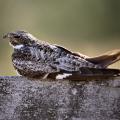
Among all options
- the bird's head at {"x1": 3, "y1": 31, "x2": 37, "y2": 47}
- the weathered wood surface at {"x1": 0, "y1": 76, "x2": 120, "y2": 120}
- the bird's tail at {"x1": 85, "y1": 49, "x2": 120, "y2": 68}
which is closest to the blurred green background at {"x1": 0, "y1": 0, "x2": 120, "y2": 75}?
the bird's head at {"x1": 3, "y1": 31, "x2": 37, "y2": 47}

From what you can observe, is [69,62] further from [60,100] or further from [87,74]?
[60,100]

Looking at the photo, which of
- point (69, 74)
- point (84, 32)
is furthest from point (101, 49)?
point (69, 74)

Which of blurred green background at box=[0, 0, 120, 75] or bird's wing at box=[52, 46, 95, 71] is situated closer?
bird's wing at box=[52, 46, 95, 71]

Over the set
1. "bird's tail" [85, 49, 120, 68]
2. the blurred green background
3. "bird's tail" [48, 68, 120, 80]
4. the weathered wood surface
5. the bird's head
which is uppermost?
the blurred green background

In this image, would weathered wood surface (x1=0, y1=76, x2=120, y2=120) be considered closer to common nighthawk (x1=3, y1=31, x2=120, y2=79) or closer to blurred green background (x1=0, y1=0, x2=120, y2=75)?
common nighthawk (x1=3, y1=31, x2=120, y2=79)

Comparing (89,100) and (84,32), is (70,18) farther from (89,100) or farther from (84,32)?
(89,100)

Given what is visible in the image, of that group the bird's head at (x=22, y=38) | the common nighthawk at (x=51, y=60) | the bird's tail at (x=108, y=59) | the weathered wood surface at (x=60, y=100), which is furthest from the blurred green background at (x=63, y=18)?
the weathered wood surface at (x=60, y=100)

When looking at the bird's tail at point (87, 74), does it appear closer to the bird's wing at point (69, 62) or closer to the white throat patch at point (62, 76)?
the white throat patch at point (62, 76)
